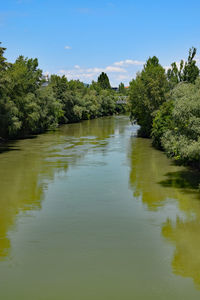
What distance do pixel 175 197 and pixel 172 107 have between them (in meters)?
18.4

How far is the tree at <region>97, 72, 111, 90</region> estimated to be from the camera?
15925cm

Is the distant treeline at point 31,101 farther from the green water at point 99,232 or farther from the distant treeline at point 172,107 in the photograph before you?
the green water at point 99,232

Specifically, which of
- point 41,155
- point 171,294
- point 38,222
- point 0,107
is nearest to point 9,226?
point 38,222

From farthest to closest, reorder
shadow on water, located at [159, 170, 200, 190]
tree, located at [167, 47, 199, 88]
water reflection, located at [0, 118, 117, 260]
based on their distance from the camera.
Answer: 1. tree, located at [167, 47, 199, 88]
2. shadow on water, located at [159, 170, 200, 190]
3. water reflection, located at [0, 118, 117, 260]

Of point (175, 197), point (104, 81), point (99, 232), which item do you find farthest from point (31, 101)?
point (104, 81)

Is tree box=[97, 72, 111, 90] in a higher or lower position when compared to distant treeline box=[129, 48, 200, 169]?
higher

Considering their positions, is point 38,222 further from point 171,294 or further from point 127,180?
point 127,180

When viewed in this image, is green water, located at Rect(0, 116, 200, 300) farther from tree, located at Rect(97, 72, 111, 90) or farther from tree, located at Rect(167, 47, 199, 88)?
tree, located at Rect(97, 72, 111, 90)

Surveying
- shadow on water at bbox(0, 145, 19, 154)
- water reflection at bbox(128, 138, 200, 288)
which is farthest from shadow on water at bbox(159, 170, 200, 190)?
shadow on water at bbox(0, 145, 19, 154)

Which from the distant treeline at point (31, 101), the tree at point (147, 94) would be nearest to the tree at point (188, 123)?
the distant treeline at point (31, 101)

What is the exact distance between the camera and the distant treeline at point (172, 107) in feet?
67.3

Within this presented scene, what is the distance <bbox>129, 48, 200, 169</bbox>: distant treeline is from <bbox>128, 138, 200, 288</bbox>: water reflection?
1650mm

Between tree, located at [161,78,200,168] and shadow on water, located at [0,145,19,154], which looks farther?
shadow on water, located at [0,145,19,154]

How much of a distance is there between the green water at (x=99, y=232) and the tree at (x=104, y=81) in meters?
129
